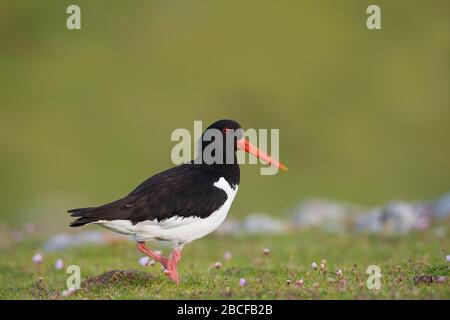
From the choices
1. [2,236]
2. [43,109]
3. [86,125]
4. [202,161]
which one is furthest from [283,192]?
[202,161]

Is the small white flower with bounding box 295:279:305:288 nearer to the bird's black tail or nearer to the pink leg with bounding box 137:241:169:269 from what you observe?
the pink leg with bounding box 137:241:169:269

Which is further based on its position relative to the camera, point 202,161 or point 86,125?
point 86,125

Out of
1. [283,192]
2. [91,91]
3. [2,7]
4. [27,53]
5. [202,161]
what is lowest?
[283,192]

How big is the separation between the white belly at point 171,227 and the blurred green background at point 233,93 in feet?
75.8

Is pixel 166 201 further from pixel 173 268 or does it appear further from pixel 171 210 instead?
pixel 173 268

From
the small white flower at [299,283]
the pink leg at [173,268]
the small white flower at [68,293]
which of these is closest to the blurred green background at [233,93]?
the pink leg at [173,268]

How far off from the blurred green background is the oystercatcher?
75.4ft

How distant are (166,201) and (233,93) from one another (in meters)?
38.5

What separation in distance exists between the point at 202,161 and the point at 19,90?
39210mm

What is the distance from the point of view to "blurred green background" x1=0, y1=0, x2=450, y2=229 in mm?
39344

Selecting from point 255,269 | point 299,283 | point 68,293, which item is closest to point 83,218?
point 68,293

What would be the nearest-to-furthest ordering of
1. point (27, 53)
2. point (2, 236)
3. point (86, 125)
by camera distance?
point (2, 236) → point (86, 125) → point (27, 53)

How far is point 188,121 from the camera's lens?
44.0 metres

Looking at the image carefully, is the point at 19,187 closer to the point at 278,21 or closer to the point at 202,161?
the point at 278,21
